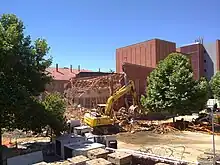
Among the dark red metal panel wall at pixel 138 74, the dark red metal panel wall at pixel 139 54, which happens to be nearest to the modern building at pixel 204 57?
the dark red metal panel wall at pixel 139 54

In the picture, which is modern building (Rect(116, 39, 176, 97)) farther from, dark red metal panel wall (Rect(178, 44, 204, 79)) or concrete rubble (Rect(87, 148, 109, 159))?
concrete rubble (Rect(87, 148, 109, 159))

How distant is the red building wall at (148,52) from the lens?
51.2 meters

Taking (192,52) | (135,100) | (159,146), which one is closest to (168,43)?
(192,52)

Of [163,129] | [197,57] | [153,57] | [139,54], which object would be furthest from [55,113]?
[197,57]

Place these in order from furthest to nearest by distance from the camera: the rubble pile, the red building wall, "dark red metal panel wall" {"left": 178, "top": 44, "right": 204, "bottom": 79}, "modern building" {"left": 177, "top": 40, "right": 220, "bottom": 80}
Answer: "dark red metal panel wall" {"left": 178, "top": 44, "right": 204, "bottom": 79}, "modern building" {"left": 177, "top": 40, "right": 220, "bottom": 80}, the red building wall, the rubble pile

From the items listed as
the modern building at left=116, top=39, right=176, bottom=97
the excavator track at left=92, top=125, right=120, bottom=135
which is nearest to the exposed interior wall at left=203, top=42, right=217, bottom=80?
the modern building at left=116, top=39, right=176, bottom=97

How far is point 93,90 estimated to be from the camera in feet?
121

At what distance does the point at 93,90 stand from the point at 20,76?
68.9 ft

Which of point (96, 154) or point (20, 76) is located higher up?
point (20, 76)

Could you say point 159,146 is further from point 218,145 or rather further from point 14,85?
point 14,85

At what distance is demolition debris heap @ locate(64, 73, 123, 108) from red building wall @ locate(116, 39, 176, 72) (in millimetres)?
15808

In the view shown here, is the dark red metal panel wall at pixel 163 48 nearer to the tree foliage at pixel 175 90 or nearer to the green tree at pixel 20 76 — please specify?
the tree foliage at pixel 175 90

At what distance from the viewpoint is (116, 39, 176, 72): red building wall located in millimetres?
51156

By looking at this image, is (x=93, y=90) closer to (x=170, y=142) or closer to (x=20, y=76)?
(x=170, y=142)
